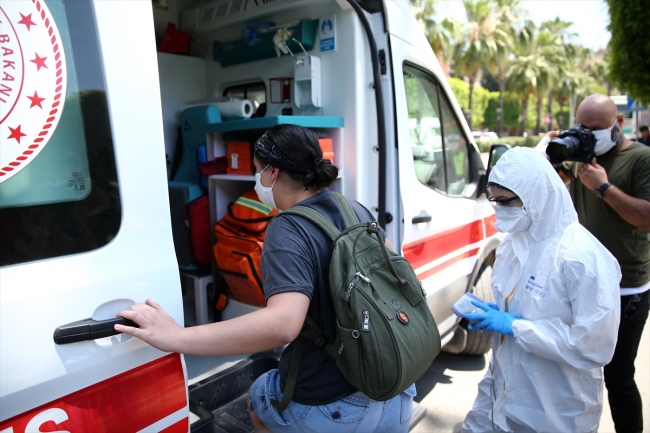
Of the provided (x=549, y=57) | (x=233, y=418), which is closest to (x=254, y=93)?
(x=233, y=418)

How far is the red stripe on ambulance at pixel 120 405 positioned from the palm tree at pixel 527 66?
3617 centimetres

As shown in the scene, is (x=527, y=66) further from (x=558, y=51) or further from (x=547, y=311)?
(x=547, y=311)

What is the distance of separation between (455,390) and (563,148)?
6.47 ft

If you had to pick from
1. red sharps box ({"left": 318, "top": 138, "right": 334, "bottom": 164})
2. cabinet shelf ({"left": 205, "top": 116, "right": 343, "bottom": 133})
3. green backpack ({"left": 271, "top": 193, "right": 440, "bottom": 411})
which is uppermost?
cabinet shelf ({"left": 205, "top": 116, "right": 343, "bottom": 133})

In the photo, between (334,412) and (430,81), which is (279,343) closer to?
(334,412)

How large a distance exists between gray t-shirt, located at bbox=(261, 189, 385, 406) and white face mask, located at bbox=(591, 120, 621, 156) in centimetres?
180

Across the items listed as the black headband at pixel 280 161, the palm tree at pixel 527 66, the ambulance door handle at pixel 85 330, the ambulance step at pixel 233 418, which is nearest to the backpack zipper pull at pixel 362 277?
the black headband at pixel 280 161

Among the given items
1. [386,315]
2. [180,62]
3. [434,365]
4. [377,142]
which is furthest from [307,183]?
[434,365]

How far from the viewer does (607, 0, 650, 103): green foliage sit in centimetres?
591

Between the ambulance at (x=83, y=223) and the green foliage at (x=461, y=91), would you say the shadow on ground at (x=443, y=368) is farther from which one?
the green foliage at (x=461, y=91)

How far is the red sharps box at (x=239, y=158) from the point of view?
8.53 feet

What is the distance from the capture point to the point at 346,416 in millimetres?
1474

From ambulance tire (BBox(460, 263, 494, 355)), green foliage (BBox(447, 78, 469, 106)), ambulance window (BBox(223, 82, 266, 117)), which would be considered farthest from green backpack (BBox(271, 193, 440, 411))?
green foliage (BBox(447, 78, 469, 106))

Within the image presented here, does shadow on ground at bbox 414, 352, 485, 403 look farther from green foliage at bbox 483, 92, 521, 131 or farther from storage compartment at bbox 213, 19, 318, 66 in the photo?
green foliage at bbox 483, 92, 521, 131
